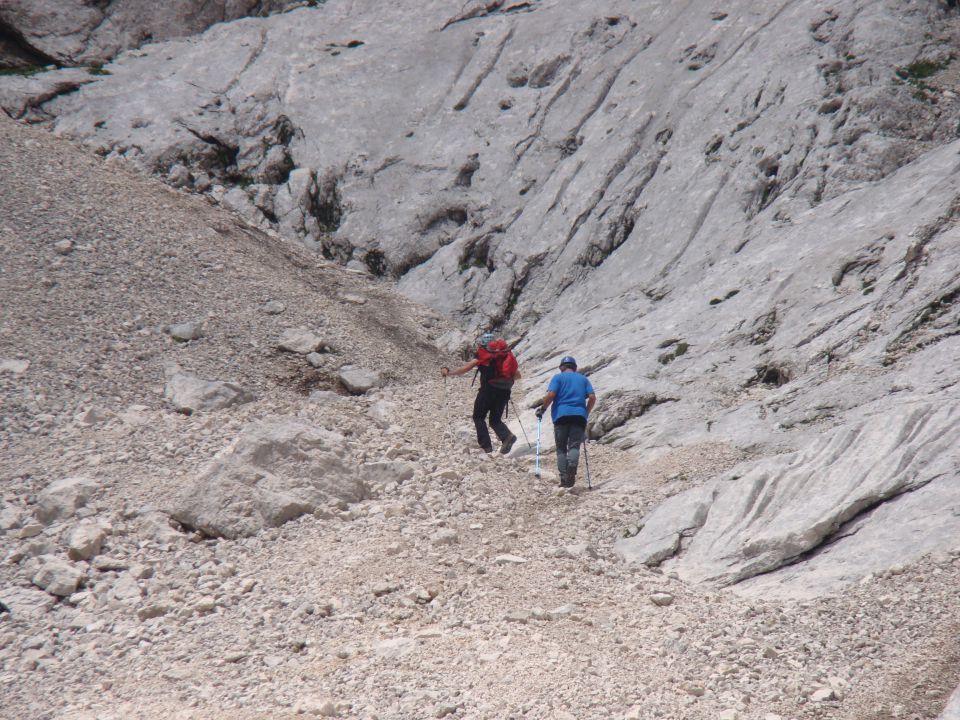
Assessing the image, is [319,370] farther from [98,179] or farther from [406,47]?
[406,47]

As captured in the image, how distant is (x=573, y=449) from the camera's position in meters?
12.3

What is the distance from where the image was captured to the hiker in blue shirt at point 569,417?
12227mm

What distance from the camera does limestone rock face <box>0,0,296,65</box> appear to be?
98.5 feet

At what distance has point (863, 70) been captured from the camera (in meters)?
21.0

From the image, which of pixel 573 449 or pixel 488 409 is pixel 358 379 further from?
pixel 573 449

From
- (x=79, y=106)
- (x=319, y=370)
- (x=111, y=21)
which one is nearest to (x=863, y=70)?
(x=319, y=370)

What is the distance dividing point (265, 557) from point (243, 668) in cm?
214

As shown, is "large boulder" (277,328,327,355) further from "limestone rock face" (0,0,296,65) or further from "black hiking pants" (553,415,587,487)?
"limestone rock face" (0,0,296,65)

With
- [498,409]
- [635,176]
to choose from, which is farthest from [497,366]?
[635,176]

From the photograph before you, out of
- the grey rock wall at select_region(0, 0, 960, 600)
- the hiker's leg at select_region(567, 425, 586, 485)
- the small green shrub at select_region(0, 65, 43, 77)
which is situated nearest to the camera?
the hiker's leg at select_region(567, 425, 586, 485)

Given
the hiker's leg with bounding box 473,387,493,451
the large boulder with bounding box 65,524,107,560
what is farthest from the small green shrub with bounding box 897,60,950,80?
the large boulder with bounding box 65,524,107,560

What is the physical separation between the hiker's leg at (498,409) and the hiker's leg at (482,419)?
4.0 inches

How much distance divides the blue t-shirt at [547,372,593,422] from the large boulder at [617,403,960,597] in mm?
2415

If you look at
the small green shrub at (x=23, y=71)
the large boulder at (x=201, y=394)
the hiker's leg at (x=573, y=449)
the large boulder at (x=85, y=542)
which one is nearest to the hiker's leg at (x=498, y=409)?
the hiker's leg at (x=573, y=449)
